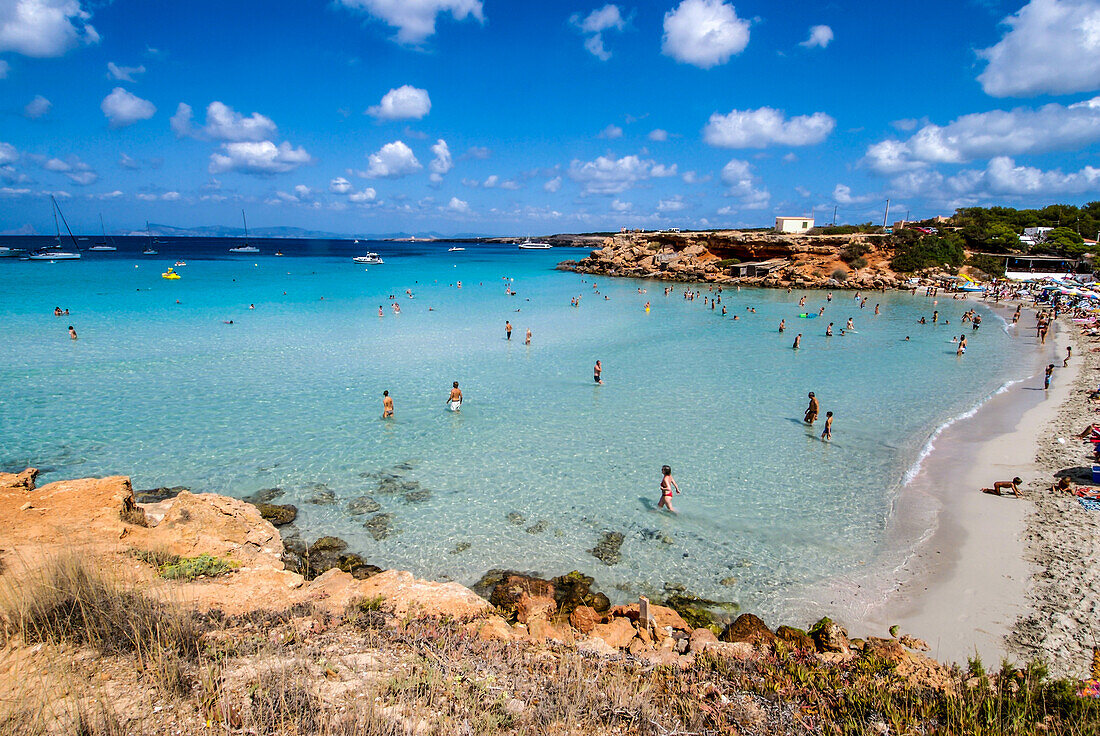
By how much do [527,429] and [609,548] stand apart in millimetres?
6162

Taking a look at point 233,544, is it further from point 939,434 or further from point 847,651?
point 939,434

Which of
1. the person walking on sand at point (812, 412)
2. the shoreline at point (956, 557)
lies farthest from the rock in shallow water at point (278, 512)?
the person walking on sand at point (812, 412)

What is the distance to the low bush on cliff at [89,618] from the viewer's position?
4.45 metres

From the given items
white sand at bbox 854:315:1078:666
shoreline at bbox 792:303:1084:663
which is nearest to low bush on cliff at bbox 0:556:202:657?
shoreline at bbox 792:303:1084:663

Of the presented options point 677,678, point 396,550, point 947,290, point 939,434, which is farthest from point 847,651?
point 947,290

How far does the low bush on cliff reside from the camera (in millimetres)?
4445

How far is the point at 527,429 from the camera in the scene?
1516cm

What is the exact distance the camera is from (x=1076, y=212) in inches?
2874

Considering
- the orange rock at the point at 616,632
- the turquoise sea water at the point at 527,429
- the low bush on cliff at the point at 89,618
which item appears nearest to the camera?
the low bush on cliff at the point at 89,618

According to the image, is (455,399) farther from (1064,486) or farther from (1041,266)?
(1041,266)

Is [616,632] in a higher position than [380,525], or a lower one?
higher

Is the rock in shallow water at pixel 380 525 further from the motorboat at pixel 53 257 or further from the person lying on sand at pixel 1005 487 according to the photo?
the motorboat at pixel 53 257

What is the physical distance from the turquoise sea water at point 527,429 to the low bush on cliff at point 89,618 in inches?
172

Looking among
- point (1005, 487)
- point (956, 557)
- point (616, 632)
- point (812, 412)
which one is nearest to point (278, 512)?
point (616, 632)
